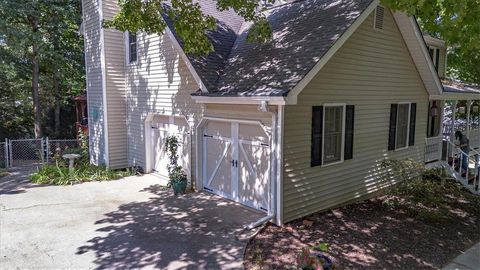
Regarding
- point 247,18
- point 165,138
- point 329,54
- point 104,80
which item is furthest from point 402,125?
point 104,80

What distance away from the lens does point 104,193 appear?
1066 cm

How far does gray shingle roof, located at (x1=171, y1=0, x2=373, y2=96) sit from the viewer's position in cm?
799

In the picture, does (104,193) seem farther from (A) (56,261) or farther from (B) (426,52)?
(B) (426,52)

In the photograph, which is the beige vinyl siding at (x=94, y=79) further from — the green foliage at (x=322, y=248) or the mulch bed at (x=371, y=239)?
the green foliage at (x=322, y=248)

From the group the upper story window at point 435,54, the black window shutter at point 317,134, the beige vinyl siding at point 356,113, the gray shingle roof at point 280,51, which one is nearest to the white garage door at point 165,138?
the gray shingle roof at point 280,51

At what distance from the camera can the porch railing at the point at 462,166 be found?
12.1 m

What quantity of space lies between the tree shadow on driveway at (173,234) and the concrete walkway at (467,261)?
3.99m

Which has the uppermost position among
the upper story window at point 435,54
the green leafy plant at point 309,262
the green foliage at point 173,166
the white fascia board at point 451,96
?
the upper story window at point 435,54

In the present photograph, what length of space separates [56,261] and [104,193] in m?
4.45

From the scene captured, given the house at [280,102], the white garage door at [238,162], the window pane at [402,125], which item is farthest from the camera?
the window pane at [402,125]

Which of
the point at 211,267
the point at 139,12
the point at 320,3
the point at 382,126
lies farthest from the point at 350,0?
the point at 211,267

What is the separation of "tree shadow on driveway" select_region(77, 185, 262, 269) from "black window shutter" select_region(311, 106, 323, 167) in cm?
196

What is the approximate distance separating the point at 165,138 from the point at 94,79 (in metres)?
4.20

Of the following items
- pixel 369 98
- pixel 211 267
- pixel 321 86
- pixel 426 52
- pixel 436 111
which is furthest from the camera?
pixel 436 111
